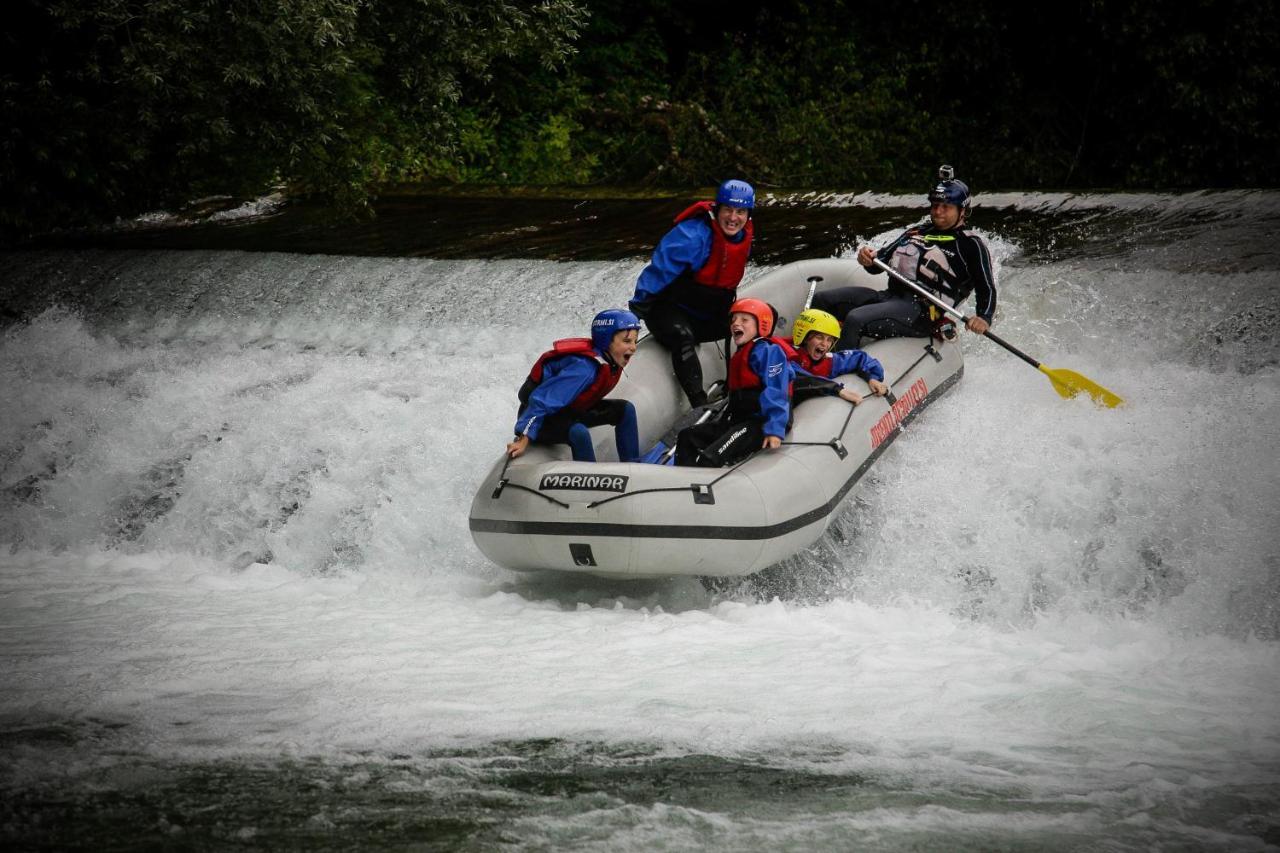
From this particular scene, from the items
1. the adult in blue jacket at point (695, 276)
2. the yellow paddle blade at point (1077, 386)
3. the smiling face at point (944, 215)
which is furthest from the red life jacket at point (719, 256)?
the yellow paddle blade at point (1077, 386)

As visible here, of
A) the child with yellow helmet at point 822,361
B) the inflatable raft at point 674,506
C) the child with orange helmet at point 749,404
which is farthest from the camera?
the child with yellow helmet at point 822,361

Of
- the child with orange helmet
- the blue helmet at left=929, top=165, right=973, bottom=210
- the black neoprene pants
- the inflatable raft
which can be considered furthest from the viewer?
the black neoprene pants

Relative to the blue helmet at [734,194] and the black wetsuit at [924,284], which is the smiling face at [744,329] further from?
the black wetsuit at [924,284]

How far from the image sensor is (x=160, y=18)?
7441 millimetres

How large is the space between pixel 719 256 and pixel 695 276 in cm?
15

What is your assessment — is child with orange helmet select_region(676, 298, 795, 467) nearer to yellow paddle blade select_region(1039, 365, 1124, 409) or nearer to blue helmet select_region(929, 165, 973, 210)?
blue helmet select_region(929, 165, 973, 210)

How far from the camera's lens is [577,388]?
16.5 ft

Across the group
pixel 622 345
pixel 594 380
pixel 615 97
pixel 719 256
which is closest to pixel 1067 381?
pixel 719 256

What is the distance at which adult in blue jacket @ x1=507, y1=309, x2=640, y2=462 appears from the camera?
504 cm

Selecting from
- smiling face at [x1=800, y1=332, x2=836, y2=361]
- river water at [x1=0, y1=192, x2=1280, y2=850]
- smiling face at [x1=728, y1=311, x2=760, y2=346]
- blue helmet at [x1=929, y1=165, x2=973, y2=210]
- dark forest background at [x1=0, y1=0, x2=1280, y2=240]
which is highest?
dark forest background at [x1=0, y1=0, x2=1280, y2=240]

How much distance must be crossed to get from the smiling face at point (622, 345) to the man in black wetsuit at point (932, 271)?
4.49 feet

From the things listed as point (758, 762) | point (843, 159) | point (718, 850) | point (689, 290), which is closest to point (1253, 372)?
point (689, 290)

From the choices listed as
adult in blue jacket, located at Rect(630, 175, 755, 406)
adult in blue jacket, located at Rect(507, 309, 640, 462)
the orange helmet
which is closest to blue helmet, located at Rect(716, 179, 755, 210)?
adult in blue jacket, located at Rect(630, 175, 755, 406)

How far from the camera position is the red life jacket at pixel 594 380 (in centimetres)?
508
